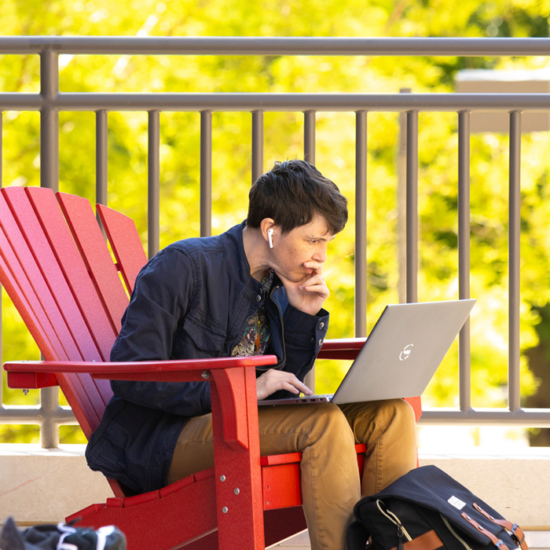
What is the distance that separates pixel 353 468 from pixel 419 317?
36cm

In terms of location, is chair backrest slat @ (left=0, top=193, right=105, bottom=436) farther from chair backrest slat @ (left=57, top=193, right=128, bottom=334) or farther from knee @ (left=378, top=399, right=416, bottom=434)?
knee @ (left=378, top=399, right=416, bottom=434)

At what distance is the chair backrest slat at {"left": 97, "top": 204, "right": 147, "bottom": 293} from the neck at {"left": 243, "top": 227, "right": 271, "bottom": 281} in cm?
48

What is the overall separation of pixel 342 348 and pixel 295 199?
19.6 inches

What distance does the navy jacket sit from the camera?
65.7 inches

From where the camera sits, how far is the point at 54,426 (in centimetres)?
250

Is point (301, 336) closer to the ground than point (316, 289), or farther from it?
closer to the ground

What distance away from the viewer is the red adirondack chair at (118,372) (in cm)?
148

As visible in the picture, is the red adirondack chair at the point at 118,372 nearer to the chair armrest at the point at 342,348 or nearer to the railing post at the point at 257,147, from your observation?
the chair armrest at the point at 342,348

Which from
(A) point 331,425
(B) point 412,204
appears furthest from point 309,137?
A: (A) point 331,425

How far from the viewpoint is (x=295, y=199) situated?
1820 mm

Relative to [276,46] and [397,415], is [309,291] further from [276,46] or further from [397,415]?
[276,46]

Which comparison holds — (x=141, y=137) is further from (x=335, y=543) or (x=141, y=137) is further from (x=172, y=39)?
(x=335, y=543)

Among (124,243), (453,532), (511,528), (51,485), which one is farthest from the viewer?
(51,485)

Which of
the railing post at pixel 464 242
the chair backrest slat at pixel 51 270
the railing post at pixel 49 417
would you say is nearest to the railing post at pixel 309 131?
the railing post at pixel 464 242
